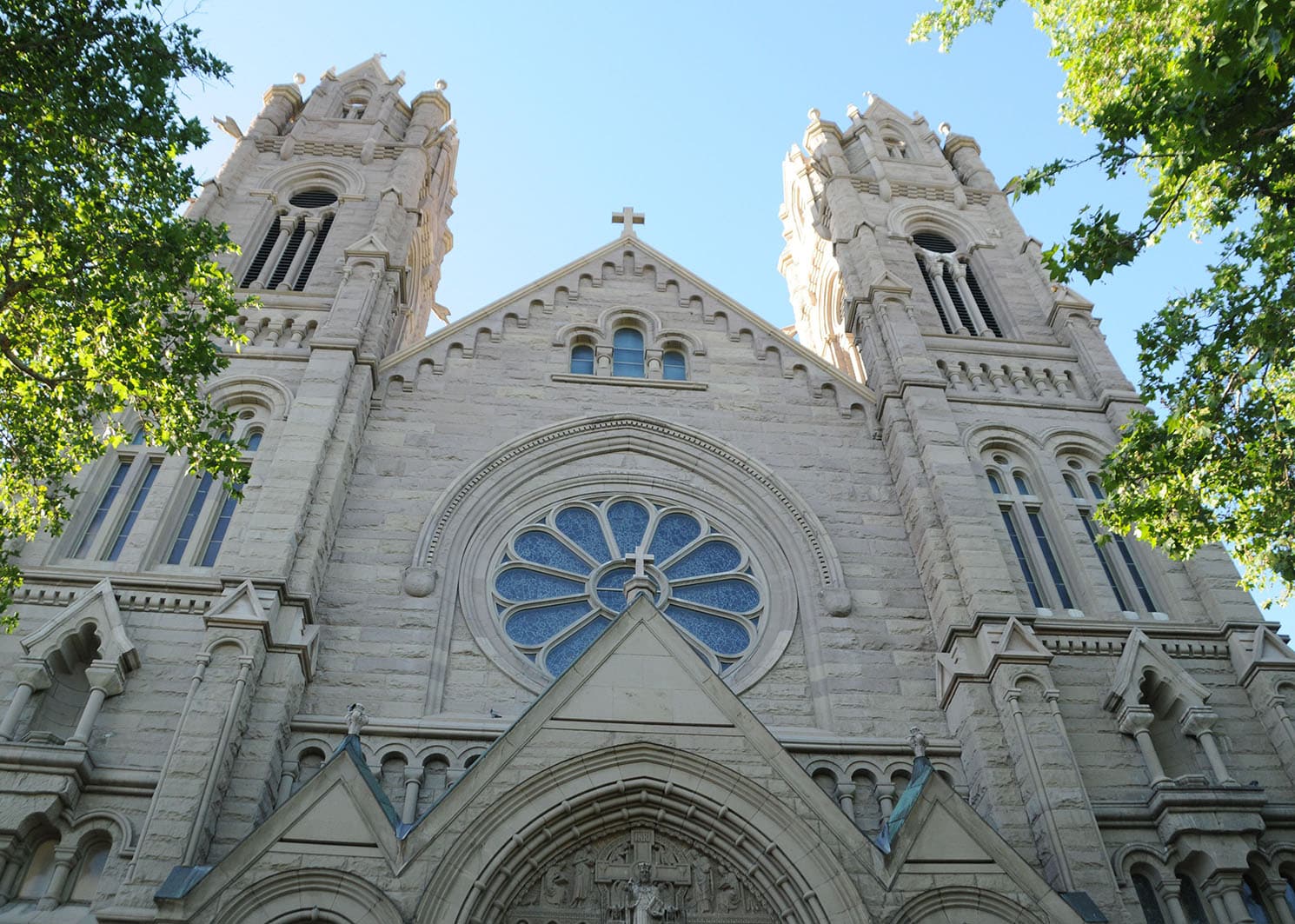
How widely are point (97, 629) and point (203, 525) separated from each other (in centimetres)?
229

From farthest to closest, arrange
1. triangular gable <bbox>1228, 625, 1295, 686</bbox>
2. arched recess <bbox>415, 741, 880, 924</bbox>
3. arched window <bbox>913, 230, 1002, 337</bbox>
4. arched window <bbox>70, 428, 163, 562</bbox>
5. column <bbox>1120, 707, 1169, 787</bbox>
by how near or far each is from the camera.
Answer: arched window <bbox>913, 230, 1002, 337</bbox> → arched window <bbox>70, 428, 163, 562</bbox> → triangular gable <bbox>1228, 625, 1295, 686</bbox> → column <bbox>1120, 707, 1169, 787</bbox> → arched recess <bbox>415, 741, 880, 924</bbox>

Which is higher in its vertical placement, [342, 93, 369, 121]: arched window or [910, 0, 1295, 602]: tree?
[342, 93, 369, 121]: arched window

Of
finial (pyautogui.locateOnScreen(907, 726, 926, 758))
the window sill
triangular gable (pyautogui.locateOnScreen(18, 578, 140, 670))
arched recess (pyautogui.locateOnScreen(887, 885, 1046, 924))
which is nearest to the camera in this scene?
arched recess (pyautogui.locateOnScreen(887, 885, 1046, 924))

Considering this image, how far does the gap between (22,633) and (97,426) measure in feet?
13.4

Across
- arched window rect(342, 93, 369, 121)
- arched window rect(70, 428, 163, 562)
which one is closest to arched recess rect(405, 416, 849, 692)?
arched window rect(70, 428, 163, 562)

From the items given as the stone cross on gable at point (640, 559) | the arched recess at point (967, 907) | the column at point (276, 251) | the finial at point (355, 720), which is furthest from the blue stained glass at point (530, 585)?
the column at point (276, 251)

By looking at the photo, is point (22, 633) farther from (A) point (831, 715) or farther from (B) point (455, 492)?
(A) point (831, 715)

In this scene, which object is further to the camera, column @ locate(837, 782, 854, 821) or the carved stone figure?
column @ locate(837, 782, 854, 821)

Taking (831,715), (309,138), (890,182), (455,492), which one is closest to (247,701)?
(455,492)

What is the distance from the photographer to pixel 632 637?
36.2ft

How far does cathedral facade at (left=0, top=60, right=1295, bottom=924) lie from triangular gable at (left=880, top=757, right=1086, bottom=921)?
0.12 feet

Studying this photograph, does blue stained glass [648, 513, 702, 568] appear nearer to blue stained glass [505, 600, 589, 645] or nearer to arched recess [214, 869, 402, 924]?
blue stained glass [505, 600, 589, 645]

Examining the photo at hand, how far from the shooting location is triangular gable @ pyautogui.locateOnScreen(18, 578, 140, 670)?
11906 millimetres

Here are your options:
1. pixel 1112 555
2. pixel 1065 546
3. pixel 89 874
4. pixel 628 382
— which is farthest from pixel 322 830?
pixel 1112 555
